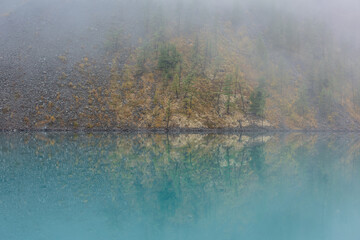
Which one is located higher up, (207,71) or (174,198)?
(207,71)

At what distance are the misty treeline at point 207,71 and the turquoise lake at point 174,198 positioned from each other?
152 feet

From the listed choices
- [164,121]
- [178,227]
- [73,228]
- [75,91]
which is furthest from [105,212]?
[75,91]

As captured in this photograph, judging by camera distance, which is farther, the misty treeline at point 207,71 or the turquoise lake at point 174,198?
the misty treeline at point 207,71

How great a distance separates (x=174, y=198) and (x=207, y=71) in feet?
275

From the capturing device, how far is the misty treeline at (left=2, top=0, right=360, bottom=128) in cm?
8344

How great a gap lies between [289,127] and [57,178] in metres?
87.8

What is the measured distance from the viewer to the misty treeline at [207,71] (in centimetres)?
8344

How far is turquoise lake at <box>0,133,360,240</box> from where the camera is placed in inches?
621

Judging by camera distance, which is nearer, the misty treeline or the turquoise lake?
the turquoise lake

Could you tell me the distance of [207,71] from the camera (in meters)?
101

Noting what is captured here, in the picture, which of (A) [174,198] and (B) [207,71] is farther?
(B) [207,71]

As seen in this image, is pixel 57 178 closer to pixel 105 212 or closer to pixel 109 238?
pixel 105 212

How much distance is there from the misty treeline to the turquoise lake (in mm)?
46451

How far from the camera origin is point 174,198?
2141 cm
